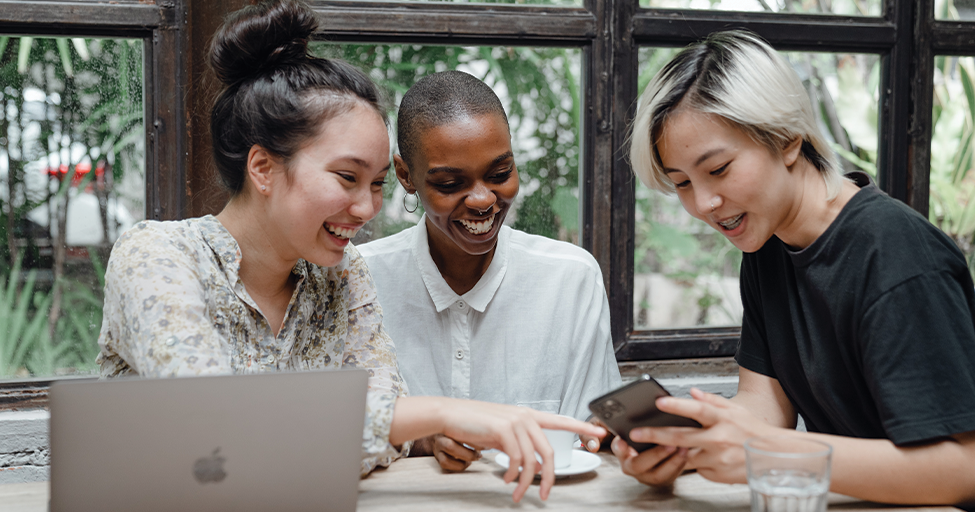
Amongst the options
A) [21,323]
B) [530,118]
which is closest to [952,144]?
[530,118]

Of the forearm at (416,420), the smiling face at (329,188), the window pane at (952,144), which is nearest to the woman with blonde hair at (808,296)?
the forearm at (416,420)

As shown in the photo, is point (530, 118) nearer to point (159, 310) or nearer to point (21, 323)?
point (159, 310)

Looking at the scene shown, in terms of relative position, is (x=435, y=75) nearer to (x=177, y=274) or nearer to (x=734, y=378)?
(x=177, y=274)

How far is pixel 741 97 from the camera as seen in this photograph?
1.17 meters

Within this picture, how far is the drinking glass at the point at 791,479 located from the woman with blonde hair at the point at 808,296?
15cm

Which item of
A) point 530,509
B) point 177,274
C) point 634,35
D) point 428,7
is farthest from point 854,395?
point 428,7

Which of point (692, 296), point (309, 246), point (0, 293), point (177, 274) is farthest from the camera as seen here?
point (692, 296)

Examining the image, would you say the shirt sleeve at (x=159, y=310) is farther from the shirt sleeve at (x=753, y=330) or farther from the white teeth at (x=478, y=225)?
the shirt sleeve at (x=753, y=330)

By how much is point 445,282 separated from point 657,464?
81 cm

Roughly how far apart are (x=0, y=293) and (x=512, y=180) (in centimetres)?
147

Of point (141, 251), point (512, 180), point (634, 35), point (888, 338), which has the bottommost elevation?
point (888, 338)

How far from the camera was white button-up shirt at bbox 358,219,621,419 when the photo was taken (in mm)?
1734

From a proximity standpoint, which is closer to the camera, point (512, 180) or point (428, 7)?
point (512, 180)

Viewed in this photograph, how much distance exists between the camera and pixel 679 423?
40.9 inches
